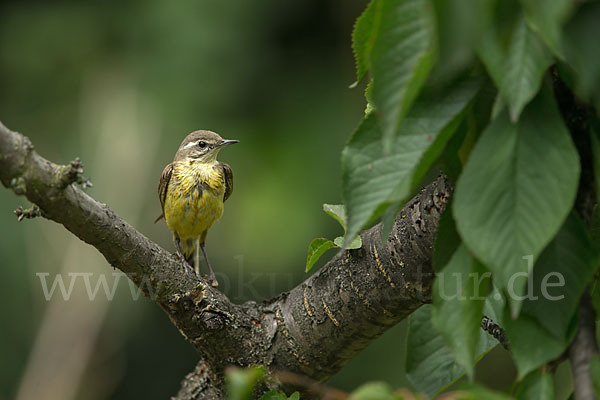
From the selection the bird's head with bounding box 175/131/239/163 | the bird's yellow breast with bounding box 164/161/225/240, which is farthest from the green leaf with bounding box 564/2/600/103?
the bird's head with bounding box 175/131/239/163

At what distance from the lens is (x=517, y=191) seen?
0.97 m

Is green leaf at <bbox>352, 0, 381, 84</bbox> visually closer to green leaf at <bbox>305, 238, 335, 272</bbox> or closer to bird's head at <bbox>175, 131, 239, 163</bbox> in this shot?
green leaf at <bbox>305, 238, 335, 272</bbox>

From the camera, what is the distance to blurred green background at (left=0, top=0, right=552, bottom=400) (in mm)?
5625

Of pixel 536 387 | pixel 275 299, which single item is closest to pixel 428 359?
pixel 536 387

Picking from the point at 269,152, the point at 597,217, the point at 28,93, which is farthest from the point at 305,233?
the point at 597,217

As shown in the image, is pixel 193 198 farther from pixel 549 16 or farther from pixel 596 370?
pixel 549 16

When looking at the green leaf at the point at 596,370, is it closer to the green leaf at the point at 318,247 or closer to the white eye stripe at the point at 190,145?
the green leaf at the point at 318,247

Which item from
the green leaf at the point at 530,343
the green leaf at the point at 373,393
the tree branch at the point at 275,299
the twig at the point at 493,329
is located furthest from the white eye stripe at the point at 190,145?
the green leaf at the point at 373,393

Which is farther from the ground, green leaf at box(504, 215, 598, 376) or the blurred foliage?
the blurred foliage

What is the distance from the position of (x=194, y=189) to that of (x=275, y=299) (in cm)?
183

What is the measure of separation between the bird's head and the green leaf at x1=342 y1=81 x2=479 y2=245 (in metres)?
3.18

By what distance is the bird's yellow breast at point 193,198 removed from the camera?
4.00 meters

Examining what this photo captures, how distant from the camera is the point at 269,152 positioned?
628cm

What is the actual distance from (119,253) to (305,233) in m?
4.00
